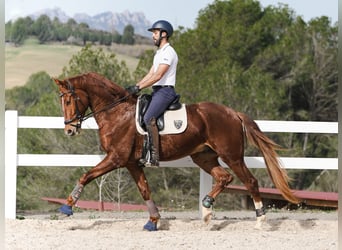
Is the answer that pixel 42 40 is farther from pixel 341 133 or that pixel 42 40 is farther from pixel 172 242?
pixel 341 133

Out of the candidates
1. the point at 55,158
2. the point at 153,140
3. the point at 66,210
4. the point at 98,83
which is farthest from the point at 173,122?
the point at 55,158

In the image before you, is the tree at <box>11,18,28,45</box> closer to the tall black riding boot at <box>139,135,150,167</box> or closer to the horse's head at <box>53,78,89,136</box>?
the horse's head at <box>53,78,89,136</box>

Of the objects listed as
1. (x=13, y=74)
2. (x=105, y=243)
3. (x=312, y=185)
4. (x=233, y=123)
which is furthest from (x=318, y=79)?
(x=105, y=243)

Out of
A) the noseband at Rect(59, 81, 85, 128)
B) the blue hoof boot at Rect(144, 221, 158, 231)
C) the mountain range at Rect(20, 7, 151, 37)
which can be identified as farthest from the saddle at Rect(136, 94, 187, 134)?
the mountain range at Rect(20, 7, 151, 37)

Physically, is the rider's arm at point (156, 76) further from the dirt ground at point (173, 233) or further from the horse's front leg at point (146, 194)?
the dirt ground at point (173, 233)

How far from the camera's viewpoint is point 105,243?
8.14 m

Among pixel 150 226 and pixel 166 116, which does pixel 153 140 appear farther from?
pixel 150 226

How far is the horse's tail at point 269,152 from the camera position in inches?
382

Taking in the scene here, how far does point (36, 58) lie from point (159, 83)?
92.6 feet

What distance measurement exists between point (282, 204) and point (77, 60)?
1193 cm

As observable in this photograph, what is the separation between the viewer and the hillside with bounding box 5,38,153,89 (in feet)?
114

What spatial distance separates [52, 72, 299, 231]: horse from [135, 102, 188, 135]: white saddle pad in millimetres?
55

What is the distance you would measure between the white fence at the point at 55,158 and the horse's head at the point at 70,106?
1.06 m

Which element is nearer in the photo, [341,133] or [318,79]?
[341,133]
